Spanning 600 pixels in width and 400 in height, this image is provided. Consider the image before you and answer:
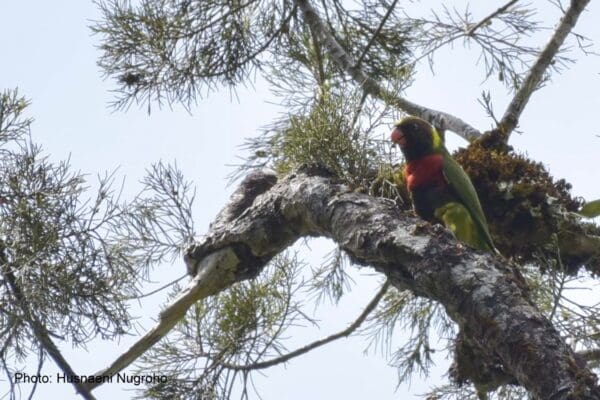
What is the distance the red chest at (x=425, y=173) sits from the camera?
281 centimetres

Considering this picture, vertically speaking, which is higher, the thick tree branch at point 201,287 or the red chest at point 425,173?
the red chest at point 425,173

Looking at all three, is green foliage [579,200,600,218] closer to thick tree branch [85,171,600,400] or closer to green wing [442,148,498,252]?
green wing [442,148,498,252]

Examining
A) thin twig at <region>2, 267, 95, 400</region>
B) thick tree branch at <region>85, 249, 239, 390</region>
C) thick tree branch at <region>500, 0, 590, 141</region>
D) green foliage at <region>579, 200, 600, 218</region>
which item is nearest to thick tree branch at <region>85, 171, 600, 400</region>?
thick tree branch at <region>85, 249, 239, 390</region>

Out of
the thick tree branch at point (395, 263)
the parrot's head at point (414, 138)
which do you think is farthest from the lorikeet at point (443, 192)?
the thick tree branch at point (395, 263)

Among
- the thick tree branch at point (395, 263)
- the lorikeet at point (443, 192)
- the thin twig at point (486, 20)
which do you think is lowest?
the thick tree branch at point (395, 263)

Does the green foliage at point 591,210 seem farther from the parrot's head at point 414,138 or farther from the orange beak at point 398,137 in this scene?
the orange beak at point 398,137

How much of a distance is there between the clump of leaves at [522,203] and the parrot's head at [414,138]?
0.44ft

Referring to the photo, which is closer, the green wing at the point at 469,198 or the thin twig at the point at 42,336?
the thin twig at the point at 42,336

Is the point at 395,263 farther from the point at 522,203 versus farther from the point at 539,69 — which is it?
the point at 539,69

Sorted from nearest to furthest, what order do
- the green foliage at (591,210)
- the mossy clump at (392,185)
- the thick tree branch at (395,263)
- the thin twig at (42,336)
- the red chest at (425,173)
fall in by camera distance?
the thick tree branch at (395,263)
the thin twig at (42,336)
the mossy clump at (392,185)
the green foliage at (591,210)
the red chest at (425,173)

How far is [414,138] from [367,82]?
288 millimetres

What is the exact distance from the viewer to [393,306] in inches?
130

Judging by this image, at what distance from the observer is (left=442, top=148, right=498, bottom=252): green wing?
2.71 m

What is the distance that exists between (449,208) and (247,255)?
2.50 ft
